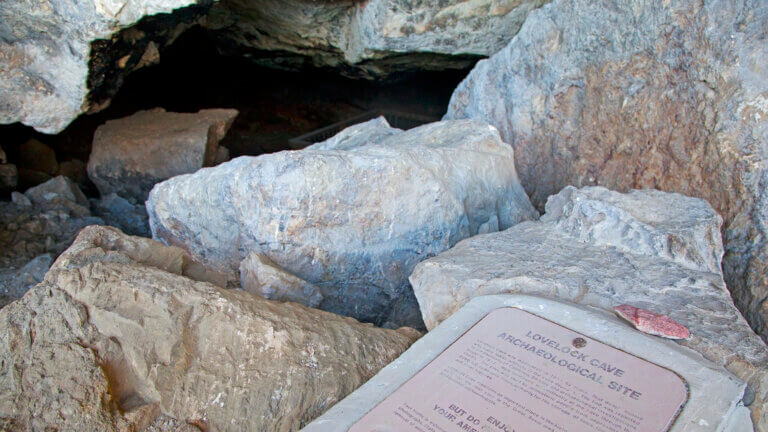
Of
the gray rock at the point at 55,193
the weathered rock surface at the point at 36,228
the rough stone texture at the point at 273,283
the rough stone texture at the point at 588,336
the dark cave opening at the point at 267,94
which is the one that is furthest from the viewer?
the dark cave opening at the point at 267,94

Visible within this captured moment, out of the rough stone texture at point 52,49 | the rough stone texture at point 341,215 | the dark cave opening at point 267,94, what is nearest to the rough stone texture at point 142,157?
the rough stone texture at point 52,49

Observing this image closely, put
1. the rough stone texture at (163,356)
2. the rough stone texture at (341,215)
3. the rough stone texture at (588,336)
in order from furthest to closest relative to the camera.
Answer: the rough stone texture at (341,215), the rough stone texture at (163,356), the rough stone texture at (588,336)

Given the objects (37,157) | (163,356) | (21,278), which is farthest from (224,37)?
(163,356)

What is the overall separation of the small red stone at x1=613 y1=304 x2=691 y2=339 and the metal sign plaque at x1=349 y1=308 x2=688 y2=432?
13cm

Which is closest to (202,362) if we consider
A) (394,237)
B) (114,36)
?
(394,237)

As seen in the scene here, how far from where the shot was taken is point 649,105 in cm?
227

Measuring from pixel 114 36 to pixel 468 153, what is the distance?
1.75m

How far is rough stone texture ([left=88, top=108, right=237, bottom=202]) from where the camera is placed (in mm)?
3539

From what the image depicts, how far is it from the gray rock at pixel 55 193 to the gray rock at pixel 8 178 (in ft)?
0.40

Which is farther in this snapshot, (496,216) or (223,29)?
(223,29)

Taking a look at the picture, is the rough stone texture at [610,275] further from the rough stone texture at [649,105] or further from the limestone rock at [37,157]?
the limestone rock at [37,157]

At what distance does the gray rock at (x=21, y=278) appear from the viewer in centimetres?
248

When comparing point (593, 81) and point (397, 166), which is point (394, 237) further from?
point (593, 81)

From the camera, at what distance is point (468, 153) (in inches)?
92.9
